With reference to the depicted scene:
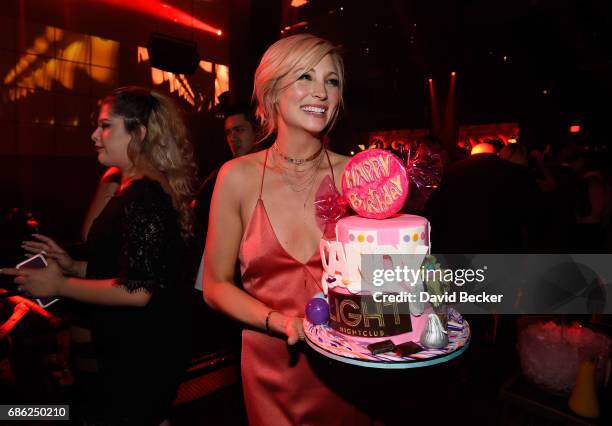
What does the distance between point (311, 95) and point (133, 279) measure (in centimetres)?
114

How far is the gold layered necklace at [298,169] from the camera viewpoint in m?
1.77

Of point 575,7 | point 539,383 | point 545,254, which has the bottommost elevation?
point 539,383

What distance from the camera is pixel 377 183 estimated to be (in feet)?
4.54

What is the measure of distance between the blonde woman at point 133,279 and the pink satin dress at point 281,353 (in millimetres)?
513

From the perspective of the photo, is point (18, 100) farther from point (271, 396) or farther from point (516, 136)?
point (516, 136)

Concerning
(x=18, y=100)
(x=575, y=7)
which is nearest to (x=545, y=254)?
(x=575, y=7)

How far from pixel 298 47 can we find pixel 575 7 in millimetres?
10557

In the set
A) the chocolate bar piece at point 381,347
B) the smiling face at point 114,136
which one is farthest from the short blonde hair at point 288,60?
the chocolate bar piece at point 381,347

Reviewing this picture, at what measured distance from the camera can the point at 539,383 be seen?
222 centimetres

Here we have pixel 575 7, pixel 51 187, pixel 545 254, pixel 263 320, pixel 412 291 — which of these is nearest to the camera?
pixel 412 291

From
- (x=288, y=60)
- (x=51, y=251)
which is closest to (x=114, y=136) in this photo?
(x=51, y=251)

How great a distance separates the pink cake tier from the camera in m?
1.34

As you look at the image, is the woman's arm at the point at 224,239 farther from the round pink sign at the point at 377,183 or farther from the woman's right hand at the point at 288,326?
the round pink sign at the point at 377,183

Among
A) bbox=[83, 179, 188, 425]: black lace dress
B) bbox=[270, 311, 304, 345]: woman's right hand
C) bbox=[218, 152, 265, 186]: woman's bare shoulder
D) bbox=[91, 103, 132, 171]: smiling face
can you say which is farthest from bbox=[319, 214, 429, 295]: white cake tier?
bbox=[91, 103, 132, 171]: smiling face
